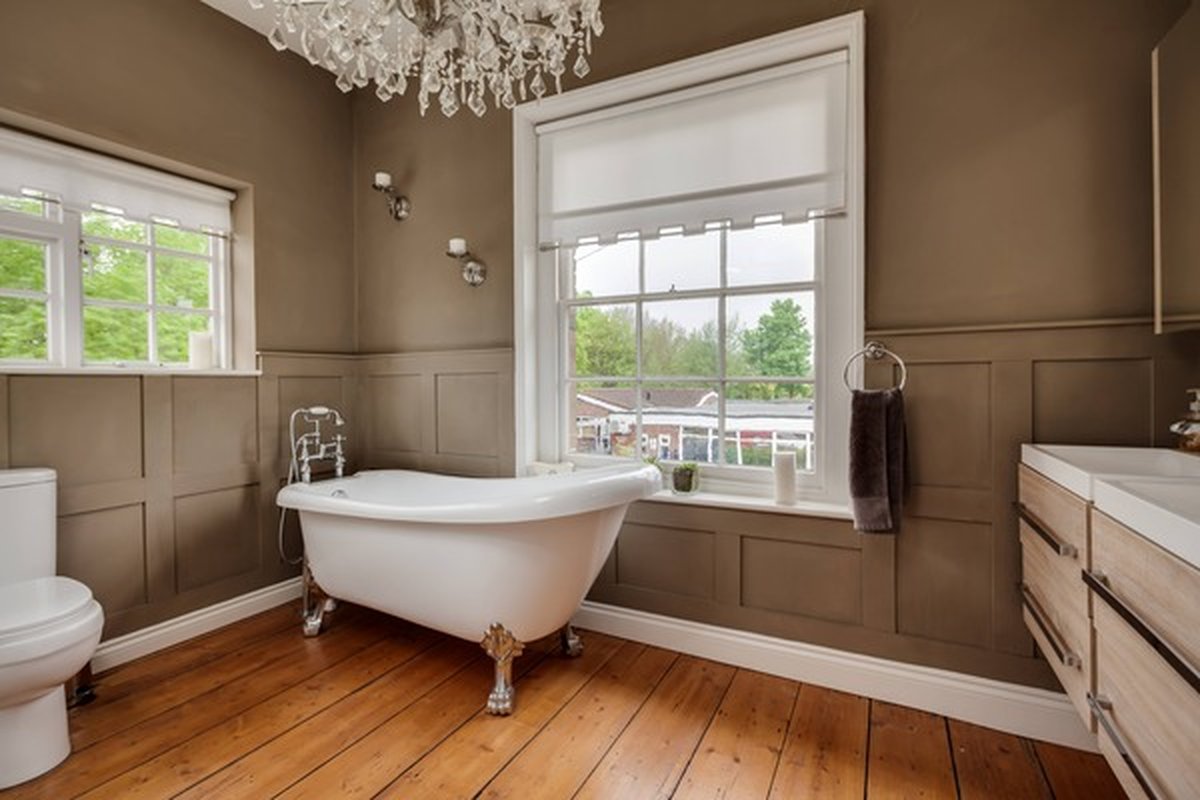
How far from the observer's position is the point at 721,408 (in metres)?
2.30

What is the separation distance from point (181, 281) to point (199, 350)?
32 centimetres

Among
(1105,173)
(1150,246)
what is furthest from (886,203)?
(1150,246)

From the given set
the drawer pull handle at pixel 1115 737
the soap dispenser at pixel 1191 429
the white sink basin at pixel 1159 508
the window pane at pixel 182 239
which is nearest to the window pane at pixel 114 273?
the window pane at pixel 182 239

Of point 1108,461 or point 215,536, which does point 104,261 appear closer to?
point 215,536

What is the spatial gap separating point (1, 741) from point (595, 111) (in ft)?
9.13

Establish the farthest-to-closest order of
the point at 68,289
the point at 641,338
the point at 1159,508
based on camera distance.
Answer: the point at 641,338 < the point at 68,289 < the point at 1159,508

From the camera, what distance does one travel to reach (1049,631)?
1447 mm

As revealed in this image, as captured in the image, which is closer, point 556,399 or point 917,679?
point 917,679

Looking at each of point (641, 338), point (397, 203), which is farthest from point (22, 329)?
point (641, 338)

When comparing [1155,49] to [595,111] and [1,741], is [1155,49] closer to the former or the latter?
[595,111]

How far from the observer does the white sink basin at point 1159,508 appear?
0.82 metres

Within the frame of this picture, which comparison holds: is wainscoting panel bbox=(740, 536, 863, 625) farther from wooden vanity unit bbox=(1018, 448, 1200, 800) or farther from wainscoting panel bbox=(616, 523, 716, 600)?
wooden vanity unit bbox=(1018, 448, 1200, 800)

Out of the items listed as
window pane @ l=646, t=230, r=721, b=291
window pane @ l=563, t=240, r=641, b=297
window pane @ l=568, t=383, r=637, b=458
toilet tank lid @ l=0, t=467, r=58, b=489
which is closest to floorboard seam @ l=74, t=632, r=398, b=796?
toilet tank lid @ l=0, t=467, r=58, b=489

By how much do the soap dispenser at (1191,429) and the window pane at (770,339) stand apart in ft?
3.24
